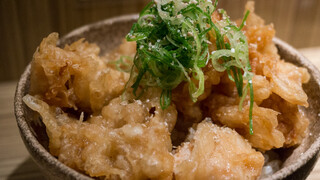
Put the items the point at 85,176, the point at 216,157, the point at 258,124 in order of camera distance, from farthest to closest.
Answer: the point at 258,124 < the point at 216,157 < the point at 85,176

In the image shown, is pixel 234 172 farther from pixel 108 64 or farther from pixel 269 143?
pixel 108 64

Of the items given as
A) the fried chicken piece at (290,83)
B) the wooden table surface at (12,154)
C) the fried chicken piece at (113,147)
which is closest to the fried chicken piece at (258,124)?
the fried chicken piece at (290,83)

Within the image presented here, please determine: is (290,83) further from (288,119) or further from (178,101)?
(178,101)

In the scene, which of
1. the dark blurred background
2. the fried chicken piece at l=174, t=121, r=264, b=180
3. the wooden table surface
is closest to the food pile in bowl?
the fried chicken piece at l=174, t=121, r=264, b=180

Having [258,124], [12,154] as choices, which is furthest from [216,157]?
[12,154]

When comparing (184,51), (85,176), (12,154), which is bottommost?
(12,154)

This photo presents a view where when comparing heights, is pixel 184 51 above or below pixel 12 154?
above
